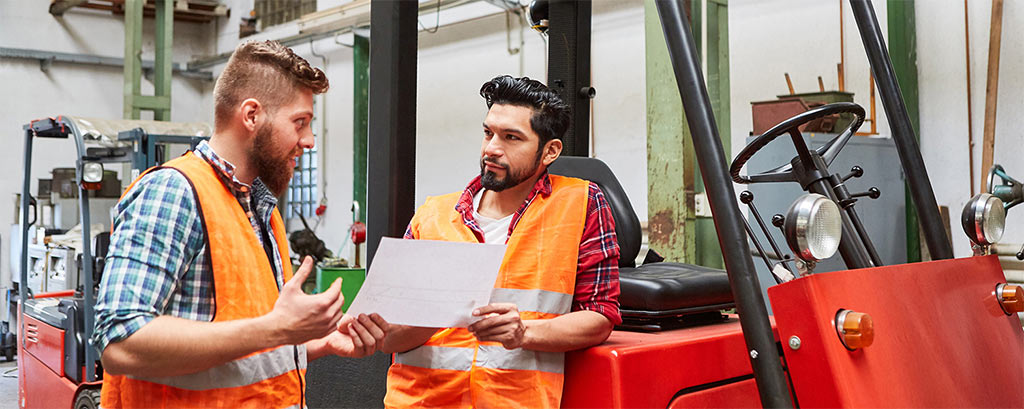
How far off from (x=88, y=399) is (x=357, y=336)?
161 inches

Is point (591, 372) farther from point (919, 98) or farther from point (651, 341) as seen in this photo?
point (919, 98)

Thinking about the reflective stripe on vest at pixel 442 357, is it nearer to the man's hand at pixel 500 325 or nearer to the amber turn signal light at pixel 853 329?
the man's hand at pixel 500 325

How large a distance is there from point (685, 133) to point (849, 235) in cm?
330

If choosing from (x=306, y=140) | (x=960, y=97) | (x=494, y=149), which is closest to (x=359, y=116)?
(x=960, y=97)

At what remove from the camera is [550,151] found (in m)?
2.27

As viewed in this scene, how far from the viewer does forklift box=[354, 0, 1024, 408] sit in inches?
69.9

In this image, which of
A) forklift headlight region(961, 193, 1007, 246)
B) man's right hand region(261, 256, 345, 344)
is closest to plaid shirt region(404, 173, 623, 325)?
man's right hand region(261, 256, 345, 344)

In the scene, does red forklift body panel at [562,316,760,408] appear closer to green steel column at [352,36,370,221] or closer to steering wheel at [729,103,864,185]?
steering wheel at [729,103,864,185]

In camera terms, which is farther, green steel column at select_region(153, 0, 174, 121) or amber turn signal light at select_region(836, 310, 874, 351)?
green steel column at select_region(153, 0, 174, 121)

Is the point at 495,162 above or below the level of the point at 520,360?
above

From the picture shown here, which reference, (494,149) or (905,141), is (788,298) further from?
(905,141)

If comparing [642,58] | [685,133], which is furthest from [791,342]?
[642,58]

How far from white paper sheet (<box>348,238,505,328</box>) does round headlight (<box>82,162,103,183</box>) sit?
473 centimetres

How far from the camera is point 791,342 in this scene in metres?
1.82
